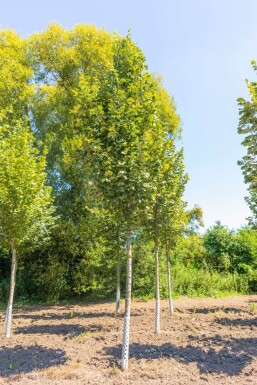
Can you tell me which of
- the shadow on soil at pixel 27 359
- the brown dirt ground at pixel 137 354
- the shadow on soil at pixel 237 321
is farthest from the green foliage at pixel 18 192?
the shadow on soil at pixel 237 321

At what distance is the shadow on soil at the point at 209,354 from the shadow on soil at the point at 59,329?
1.91m

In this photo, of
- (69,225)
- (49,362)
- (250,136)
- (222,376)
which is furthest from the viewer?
(69,225)

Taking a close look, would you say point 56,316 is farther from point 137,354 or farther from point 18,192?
point 137,354

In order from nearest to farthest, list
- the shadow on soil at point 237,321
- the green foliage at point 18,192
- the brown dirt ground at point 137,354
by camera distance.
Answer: the brown dirt ground at point 137,354 → the green foliage at point 18,192 → the shadow on soil at point 237,321

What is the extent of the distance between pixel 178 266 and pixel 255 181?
12.3 meters

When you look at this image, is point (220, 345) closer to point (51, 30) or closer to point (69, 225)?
point (69, 225)

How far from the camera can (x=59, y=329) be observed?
8.12m

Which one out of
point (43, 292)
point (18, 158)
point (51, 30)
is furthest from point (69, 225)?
point (51, 30)

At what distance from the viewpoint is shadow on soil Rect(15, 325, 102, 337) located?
304 inches

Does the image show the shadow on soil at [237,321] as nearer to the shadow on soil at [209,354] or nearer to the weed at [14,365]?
the shadow on soil at [209,354]

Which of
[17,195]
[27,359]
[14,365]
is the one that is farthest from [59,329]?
[17,195]

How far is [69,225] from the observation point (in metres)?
15.3

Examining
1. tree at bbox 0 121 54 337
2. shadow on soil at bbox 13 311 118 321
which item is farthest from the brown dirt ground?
shadow on soil at bbox 13 311 118 321

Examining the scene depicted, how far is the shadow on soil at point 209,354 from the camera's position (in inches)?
205
